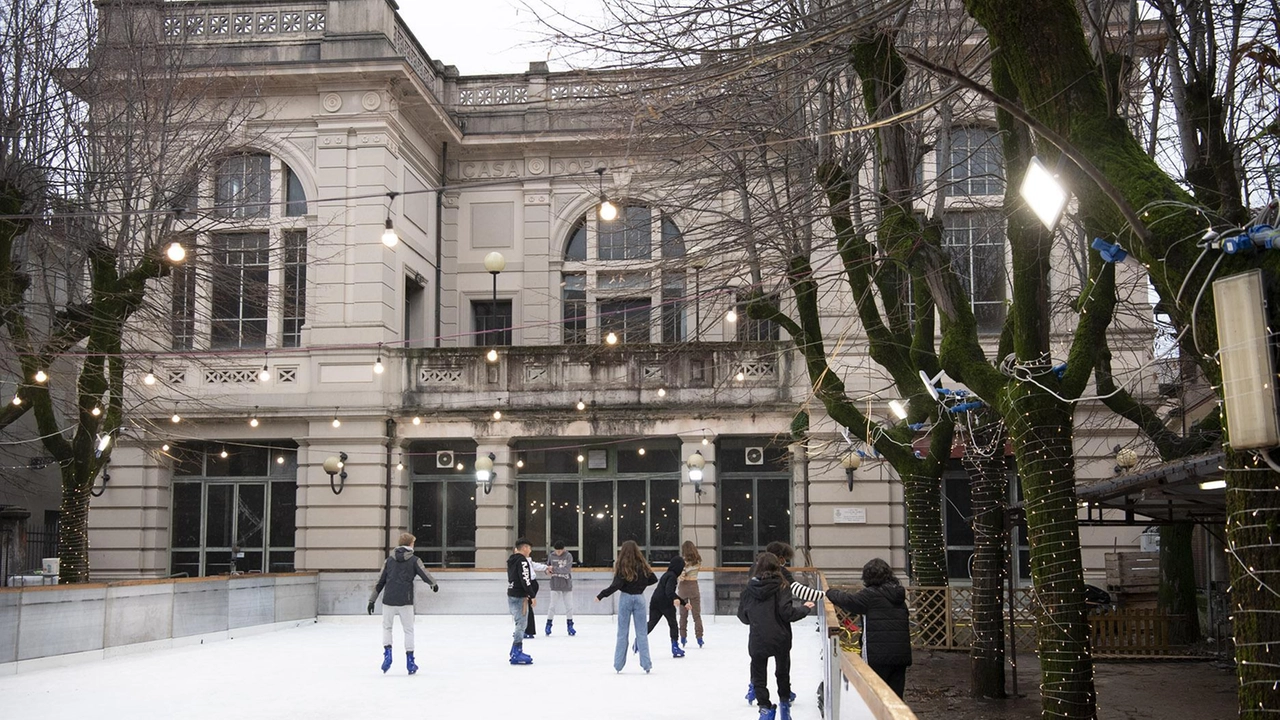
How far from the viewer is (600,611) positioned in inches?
1231

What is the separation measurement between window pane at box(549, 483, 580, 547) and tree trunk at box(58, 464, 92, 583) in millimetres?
12677

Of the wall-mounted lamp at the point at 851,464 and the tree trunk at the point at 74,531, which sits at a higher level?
the wall-mounted lamp at the point at 851,464

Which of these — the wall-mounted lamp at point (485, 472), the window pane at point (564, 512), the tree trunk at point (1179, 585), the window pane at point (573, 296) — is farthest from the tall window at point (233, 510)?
the tree trunk at point (1179, 585)

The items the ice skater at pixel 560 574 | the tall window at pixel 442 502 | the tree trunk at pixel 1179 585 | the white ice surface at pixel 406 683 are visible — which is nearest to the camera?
the white ice surface at pixel 406 683

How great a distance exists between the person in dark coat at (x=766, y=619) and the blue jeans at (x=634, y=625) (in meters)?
4.92

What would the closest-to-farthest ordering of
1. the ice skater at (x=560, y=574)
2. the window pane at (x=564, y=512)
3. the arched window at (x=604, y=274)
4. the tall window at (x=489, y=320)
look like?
the ice skater at (x=560, y=574) → the arched window at (x=604, y=274) → the window pane at (x=564, y=512) → the tall window at (x=489, y=320)

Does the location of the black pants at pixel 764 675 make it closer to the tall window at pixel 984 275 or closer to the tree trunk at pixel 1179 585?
the tree trunk at pixel 1179 585

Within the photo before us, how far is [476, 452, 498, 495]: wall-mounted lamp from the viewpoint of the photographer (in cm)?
3169

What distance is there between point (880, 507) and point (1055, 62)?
2289cm

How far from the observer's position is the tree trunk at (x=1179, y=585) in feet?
73.3

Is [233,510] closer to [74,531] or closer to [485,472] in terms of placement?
[485,472]

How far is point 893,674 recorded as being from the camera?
1241 cm

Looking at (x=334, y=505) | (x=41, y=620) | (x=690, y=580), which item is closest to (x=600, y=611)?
(x=334, y=505)

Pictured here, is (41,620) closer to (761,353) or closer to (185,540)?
(185,540)
